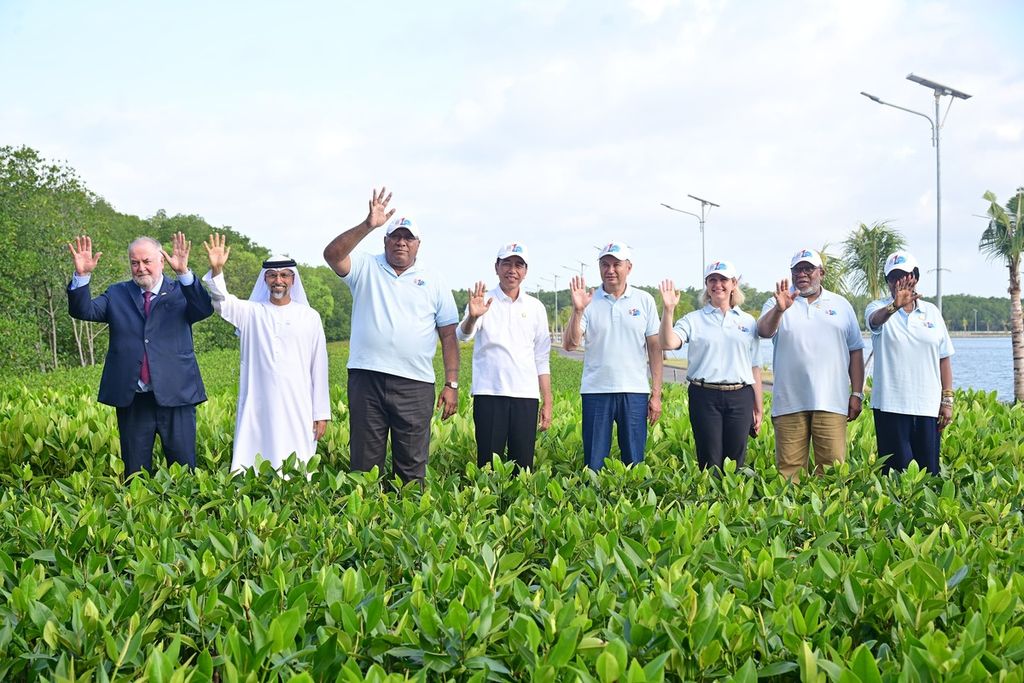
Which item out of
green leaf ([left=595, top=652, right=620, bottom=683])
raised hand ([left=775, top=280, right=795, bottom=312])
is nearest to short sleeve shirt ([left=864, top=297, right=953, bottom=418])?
raised hand ([left=775, top=280, right=795, bottom=312])

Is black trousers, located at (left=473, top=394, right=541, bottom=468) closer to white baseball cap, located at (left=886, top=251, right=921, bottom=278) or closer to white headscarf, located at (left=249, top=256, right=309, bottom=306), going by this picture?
white headscarf, located at (left=249, top=256, right=309, bottom=306)

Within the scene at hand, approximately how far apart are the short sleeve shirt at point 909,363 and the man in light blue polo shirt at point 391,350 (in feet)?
9.86

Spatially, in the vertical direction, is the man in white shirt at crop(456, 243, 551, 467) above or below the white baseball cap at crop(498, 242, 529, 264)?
below

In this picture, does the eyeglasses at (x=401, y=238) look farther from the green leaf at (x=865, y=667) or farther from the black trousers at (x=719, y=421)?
the green leaf at (x=865, y=667)

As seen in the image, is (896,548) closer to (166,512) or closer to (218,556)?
(218,556)

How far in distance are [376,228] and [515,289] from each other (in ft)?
4.13

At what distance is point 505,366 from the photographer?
20.7ft

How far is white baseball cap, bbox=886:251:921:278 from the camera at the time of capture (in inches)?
241

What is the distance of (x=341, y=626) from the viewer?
8.01 ft

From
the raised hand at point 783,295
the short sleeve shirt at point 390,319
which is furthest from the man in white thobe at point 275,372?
the raised hand at point 783,295

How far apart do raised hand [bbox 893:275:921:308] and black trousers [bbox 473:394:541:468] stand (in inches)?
99.2

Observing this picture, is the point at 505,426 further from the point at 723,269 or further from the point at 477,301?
the point at 723,269

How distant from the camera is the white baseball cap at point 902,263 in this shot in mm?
6117

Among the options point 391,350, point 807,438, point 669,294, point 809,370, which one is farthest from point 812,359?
point 391,350
